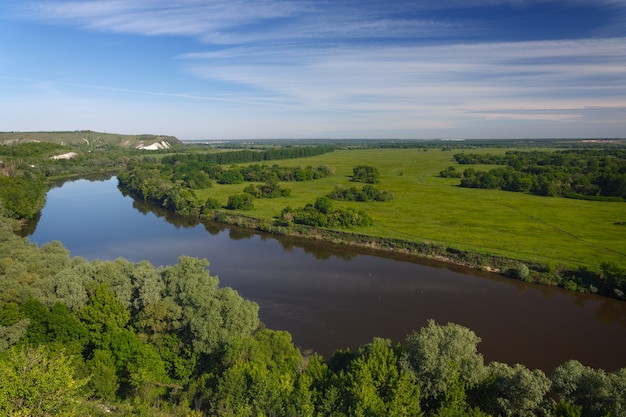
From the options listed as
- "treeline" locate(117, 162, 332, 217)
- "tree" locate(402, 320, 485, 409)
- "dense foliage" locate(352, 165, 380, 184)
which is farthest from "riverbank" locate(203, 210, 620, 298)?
"dense foliage" locate(352, 165, 380, 184)

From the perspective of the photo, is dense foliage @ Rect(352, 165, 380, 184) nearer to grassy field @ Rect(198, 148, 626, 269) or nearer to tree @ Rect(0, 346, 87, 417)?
grassy field @ Rect(198, 148, 626, 269)

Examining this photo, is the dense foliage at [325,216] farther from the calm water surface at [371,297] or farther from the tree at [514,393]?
the tree at [514,393]

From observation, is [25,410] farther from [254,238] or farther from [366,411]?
[254,238]

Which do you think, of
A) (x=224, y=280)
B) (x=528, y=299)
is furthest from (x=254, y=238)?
Answer: (x=528, y=299)

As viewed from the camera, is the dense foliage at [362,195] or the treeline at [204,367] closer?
the treeline at [204,367]

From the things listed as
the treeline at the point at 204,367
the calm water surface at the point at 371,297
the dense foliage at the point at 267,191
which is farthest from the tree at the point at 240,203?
the treeline at the point at 204,367
